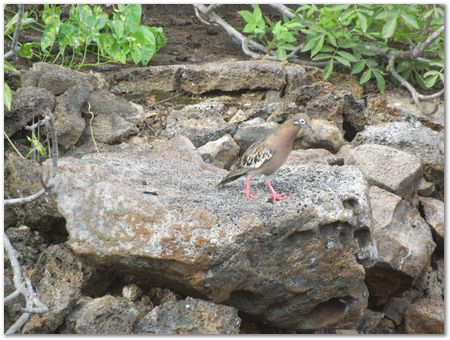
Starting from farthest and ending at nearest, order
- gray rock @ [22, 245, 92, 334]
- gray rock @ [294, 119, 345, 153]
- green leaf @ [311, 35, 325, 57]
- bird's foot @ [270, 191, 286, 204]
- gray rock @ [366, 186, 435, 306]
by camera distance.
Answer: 1. green leaf @ [311, 35, 325, 57]
2. gray rock @ [294, 119, 345, 153]
3. gray rock @ [366, 186, 435, 306]
4. bird's foot @ [270, 191, 286, 204]
5. gray rock @ [22, 245, 92, 334]

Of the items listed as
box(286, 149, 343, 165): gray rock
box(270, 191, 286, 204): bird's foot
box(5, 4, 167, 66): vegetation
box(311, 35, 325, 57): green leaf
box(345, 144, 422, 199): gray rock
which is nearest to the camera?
box(270, 191, 286, 204): bird's foot

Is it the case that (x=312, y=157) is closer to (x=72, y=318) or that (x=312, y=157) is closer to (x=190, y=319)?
(x=190, y=319)

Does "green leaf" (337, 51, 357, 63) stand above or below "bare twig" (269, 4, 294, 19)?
below

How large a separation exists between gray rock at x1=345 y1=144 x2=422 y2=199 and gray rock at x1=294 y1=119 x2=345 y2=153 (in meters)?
0.46

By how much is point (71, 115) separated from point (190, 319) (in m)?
3.01

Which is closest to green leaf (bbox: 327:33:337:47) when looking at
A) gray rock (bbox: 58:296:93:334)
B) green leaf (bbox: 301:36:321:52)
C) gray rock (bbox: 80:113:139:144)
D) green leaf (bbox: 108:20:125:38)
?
green leaf (bbox: 301:36:321:52)

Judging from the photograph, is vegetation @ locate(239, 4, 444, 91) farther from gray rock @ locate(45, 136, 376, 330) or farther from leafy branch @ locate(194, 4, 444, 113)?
gray rock @ locate(45, 136, 376, 330)

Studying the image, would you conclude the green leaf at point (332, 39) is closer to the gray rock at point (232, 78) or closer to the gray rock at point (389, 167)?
the gray rock at point (232, 78)

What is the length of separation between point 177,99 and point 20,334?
4.19 meters

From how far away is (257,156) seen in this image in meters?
6.18

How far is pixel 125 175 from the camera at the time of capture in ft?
20.2

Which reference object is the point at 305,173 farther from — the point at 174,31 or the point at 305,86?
the point at 174,31

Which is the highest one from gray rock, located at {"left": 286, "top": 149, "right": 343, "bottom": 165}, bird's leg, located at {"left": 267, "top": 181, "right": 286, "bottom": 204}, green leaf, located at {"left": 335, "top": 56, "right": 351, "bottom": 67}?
bird's leg, located at {"left": 267, "top": 181, "right": 286, "bottom": 204}

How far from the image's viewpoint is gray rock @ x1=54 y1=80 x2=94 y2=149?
7.54 meters
